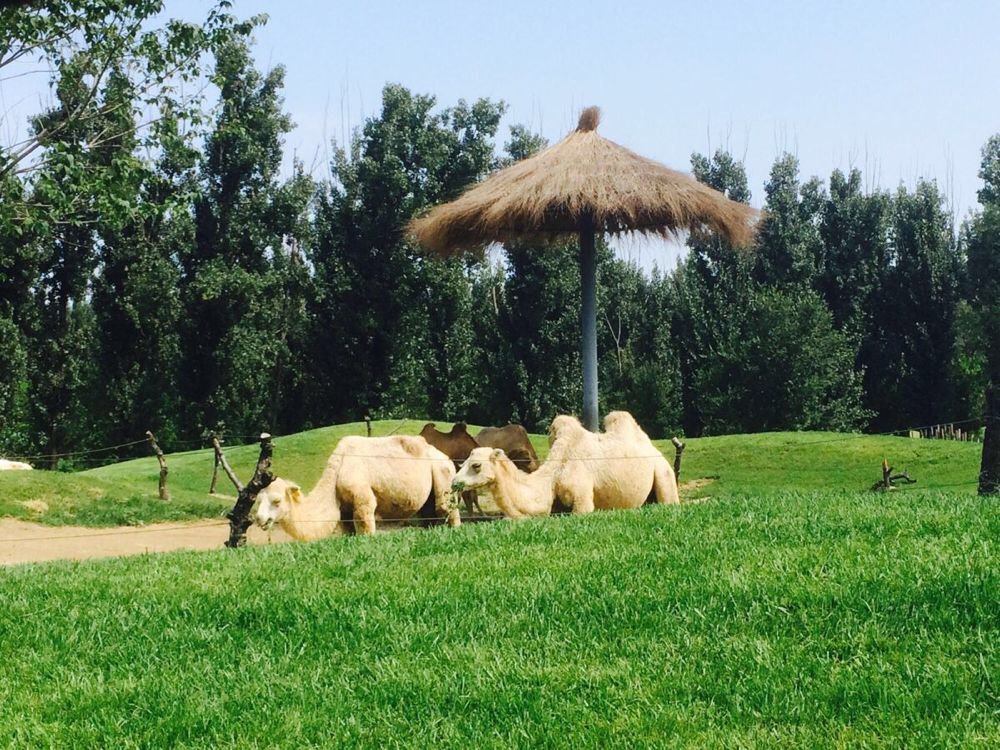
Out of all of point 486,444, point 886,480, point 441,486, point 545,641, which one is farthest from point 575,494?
point 886,480

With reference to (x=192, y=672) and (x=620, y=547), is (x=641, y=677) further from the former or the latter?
(x=620, y=547)

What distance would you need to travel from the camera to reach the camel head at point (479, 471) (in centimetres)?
1109

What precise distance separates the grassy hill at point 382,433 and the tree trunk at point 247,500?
7.51m

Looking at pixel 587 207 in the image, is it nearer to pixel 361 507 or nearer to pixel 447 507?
pixel 447 507

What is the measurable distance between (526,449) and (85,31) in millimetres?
9204

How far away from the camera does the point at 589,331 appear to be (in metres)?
15.5

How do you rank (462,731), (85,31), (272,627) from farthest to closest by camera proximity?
(85,31), (272,627), (462,731)

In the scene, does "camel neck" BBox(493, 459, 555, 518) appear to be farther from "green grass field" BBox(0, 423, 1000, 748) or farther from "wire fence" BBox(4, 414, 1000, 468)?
"green grass field" BBox(0, 423, 1000, 748)

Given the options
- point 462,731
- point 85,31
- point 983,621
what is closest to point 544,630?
Answer: point 462,731

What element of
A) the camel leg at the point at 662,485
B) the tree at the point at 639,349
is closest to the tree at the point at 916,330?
the tree at the point at 639,349

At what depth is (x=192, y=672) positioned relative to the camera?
514 centimetres

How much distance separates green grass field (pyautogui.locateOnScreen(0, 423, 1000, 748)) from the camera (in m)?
4.21

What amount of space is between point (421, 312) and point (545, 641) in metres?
32.0

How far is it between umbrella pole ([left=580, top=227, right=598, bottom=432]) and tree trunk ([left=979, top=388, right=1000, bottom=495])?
18.3 feet
